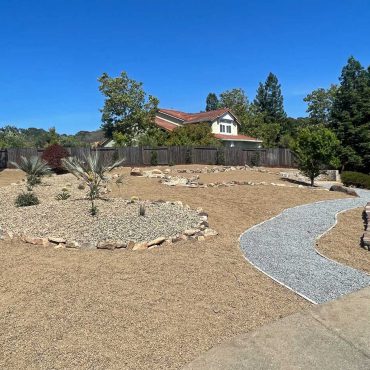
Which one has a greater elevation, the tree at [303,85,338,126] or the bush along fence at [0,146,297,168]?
the tree at [303,85,338,126]

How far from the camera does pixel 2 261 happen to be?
6109 mm

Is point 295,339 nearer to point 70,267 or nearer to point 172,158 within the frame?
point 70,267

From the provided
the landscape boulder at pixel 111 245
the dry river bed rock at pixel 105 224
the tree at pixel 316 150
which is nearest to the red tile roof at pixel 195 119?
the tree at pixel 316 150

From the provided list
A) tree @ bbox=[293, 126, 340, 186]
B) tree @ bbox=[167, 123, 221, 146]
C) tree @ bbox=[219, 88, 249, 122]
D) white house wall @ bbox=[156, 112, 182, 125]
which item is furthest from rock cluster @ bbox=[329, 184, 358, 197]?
tree @ bbox=[219, 88, 249, 122]

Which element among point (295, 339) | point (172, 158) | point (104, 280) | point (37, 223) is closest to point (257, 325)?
point (295, 339)

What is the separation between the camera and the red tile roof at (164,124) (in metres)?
40.3

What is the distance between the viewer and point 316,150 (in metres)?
17.5

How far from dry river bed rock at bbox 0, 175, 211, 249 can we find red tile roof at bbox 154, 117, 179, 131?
3091 centimetres

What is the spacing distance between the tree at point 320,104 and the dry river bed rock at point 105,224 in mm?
47484

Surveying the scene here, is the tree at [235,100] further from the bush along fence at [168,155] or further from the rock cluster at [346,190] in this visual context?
the rock cluster at [346,190]

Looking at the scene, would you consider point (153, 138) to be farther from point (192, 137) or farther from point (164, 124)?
point (164, 124)

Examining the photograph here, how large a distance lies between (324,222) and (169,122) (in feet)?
123

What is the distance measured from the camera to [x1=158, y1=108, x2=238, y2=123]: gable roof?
41.9 m

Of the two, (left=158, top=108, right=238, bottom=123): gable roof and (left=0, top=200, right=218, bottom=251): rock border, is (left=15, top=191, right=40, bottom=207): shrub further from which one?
(left=158, top=108, right=238, bottom=123): gable roof
